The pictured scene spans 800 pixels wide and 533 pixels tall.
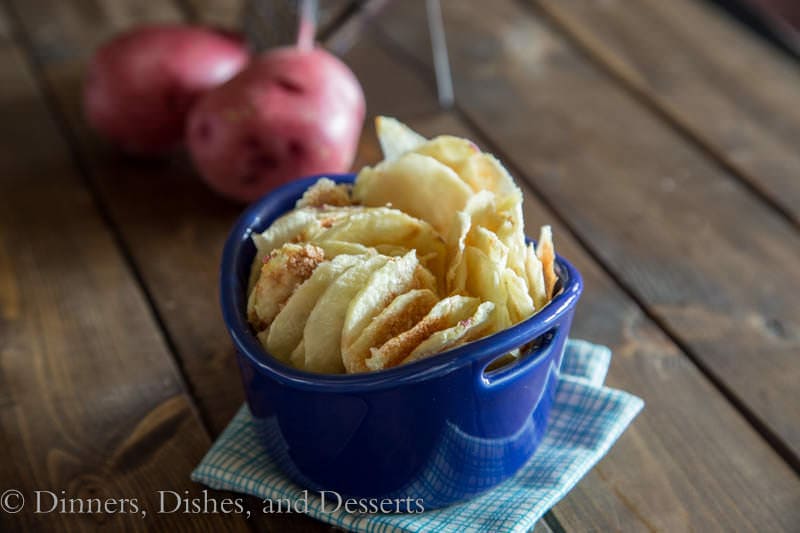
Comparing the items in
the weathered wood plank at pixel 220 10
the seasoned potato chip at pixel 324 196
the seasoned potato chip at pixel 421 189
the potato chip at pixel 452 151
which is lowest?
the weathered wood plank at pixel 220 10

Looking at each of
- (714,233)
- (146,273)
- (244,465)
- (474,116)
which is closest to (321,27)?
(474,116)

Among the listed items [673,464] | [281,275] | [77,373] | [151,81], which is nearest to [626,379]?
[673,464]

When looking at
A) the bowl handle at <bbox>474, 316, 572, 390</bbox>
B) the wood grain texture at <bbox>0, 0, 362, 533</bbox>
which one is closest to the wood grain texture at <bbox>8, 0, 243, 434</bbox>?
the wood grain texture at <bbox>0, 0, 362, 533</bbox>

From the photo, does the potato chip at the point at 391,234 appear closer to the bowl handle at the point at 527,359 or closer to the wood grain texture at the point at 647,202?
the bowl handle at the point at 527,359

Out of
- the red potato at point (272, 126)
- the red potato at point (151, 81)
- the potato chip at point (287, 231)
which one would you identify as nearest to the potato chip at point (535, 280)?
the potato chip at point (287, 231)

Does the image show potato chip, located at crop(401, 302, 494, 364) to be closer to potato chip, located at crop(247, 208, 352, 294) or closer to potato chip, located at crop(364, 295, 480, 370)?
potato chip, located at crop(364, 295, 480, 370)

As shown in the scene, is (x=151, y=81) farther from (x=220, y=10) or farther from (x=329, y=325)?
(x=329, y=325)
